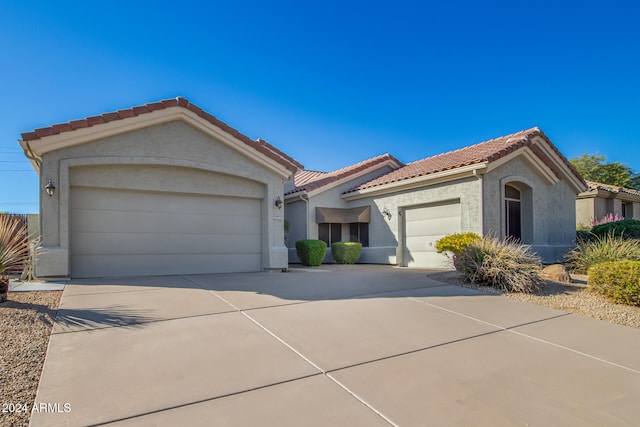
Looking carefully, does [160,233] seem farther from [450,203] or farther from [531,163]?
[531,163]

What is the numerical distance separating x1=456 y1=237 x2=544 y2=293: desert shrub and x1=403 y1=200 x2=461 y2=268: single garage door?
3.46 meters

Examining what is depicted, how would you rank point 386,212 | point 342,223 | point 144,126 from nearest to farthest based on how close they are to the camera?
point 144,126 → point 386,212 → point 342,223

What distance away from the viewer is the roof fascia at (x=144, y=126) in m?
8.44

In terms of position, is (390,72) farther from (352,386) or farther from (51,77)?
(352,386)

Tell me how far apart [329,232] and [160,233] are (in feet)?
28.1

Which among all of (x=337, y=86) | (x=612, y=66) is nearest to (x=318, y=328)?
(x=337, y=86)

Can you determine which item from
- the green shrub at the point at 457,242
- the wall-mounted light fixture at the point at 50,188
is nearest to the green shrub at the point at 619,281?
the green shrub at the point at 457,242

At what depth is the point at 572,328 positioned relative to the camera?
5.31 m

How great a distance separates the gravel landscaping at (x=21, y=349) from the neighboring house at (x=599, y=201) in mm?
25164

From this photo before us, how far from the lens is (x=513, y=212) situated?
527 inches

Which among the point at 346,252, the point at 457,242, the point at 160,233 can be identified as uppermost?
the point at 160,233

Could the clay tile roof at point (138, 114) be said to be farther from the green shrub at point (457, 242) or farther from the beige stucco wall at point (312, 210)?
the green shrub at point (457, 242)

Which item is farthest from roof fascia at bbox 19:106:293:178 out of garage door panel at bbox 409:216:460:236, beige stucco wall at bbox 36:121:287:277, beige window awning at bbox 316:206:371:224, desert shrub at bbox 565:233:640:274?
desert shrub at bbox 565:233:640:274

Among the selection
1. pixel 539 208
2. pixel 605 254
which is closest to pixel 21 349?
pixel 605 254
